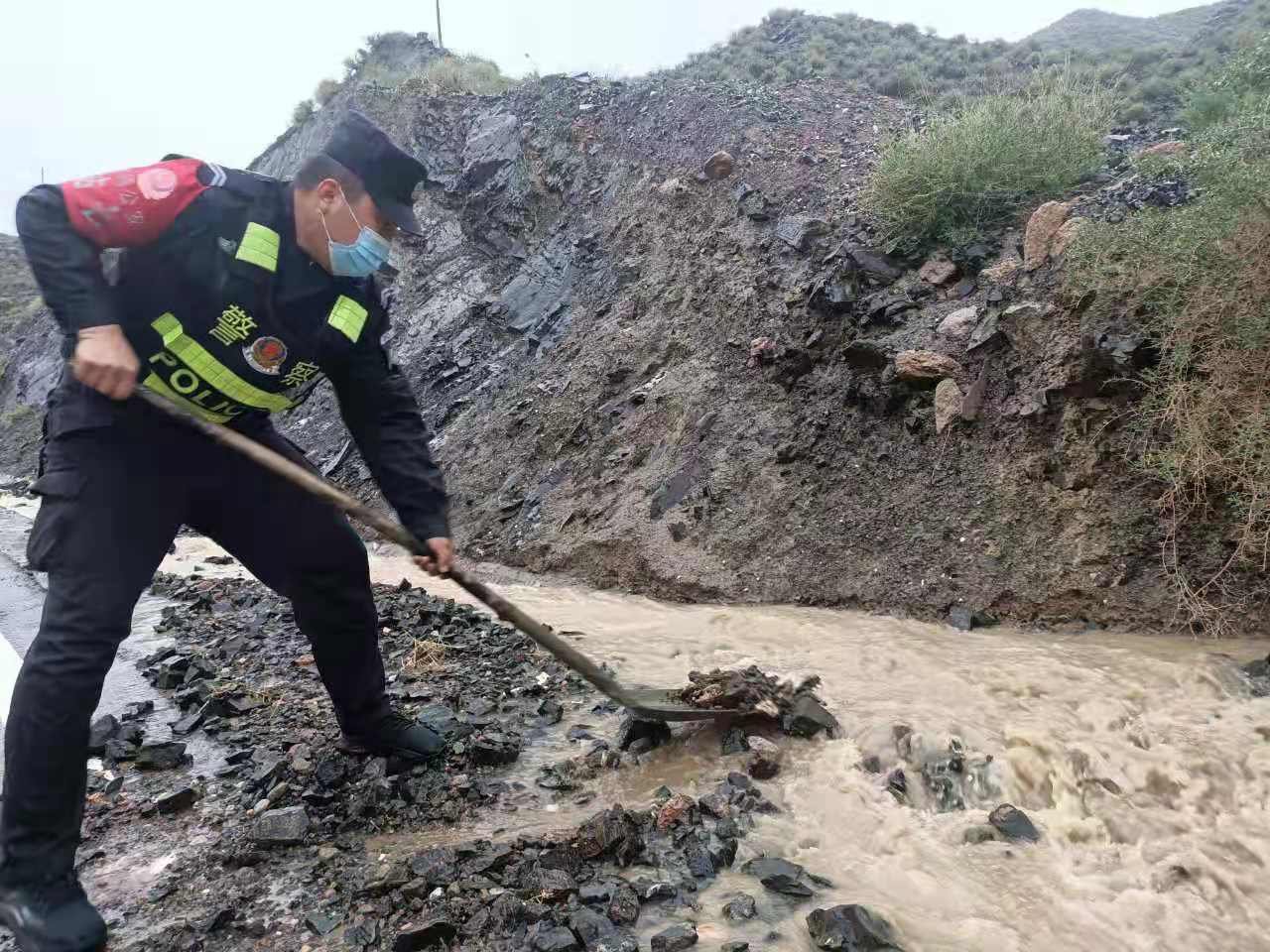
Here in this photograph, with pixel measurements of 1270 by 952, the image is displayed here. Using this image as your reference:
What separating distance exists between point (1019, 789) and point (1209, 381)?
2.27 meters

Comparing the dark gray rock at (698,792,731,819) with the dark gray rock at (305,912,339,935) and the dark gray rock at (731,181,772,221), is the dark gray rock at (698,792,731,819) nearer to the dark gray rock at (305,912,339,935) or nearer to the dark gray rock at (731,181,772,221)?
the dark gray rock at (305,912,339,935)

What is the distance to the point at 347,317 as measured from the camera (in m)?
2.36

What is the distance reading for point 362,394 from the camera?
8.39 ft

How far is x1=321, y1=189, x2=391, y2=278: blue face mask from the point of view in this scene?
2.31 metres

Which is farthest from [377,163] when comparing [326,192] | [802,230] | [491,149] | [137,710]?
[491,149]

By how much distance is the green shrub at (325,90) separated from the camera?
18.4 metres

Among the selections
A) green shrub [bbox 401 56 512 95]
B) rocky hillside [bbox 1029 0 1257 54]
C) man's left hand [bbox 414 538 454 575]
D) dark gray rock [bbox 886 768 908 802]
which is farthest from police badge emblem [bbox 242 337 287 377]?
rocky hillside [bbox 1029 0 1257 54]

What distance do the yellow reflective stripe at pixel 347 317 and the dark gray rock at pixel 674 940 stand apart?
1.78 meters

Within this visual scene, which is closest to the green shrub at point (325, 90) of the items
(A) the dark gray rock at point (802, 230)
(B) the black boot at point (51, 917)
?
(A) the dark gray rock at point (802, 230)

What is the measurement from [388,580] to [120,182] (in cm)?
461

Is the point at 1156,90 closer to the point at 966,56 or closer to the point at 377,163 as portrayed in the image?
the point at 966,56

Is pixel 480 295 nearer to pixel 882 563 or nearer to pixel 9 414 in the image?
pixel 882 563

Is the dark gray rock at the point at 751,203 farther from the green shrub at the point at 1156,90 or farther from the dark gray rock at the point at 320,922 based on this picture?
the dark gray rock at the point at 320,922

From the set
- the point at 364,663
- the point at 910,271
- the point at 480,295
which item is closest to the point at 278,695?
the point at 364,663
